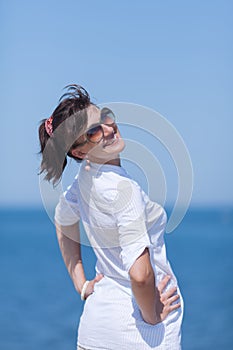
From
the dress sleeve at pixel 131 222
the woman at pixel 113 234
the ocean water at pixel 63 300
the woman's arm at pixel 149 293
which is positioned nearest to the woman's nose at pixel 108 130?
the woman at pixel 113 234

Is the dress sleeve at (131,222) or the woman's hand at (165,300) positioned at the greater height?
the dress sleeve at (131,222)

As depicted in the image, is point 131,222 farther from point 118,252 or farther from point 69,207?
point 69,207

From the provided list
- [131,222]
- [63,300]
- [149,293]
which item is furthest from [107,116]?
[63,300]

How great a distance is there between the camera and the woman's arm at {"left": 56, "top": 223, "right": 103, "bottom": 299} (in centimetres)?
154

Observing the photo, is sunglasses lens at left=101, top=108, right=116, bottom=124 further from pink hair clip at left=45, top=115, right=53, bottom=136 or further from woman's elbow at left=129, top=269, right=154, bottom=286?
woman's elbow at left=129, top=269, right=154, bottom=286

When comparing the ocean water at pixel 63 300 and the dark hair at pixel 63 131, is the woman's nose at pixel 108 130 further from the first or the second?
the ocean water at pixel 63 300

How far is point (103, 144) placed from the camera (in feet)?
4.46

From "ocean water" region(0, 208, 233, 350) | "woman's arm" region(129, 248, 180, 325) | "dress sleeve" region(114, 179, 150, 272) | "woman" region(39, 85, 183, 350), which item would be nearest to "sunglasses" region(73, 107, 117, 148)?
"woman" region(39, 85, 183, 350)

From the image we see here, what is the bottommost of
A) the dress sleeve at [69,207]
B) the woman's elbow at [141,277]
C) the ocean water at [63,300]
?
the ocean water at [63,300]

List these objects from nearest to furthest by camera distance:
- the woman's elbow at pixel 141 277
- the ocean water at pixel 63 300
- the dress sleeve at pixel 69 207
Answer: the woman's elbow at pixel 141 277
the dress sleeve at pixel 69 207
the ocean water at pixel 63 300

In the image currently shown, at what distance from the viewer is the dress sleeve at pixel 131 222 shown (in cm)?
130

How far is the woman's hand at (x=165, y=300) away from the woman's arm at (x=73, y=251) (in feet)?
0.58

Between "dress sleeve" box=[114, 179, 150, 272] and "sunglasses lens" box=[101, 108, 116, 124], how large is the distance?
A: 0.41 feet

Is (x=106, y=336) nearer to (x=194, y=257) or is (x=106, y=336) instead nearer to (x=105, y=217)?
(x=105, y=217)
